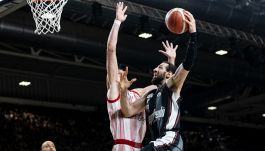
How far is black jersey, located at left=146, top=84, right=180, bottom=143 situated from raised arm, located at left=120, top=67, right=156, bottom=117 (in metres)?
0.20

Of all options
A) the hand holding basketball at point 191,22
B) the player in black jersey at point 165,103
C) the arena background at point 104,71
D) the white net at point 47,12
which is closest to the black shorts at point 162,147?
the player in black jersey at point 165,103

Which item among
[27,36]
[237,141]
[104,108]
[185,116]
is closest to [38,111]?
[104,108]

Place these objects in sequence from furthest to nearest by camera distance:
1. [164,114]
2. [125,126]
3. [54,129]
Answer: [54,129] → [125,126] → [164,114]

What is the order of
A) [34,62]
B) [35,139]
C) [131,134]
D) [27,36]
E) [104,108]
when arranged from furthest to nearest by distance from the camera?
[104,108], [35,139], [34,62], [27,36], [131,134]

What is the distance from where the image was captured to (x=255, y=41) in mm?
14625

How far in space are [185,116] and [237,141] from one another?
353 cm

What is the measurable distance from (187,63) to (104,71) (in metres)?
13.5

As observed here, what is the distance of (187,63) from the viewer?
16.1 ft

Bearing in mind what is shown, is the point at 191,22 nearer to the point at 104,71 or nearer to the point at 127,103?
the point at 127,103

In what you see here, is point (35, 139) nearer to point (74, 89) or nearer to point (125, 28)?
point (74, 89)

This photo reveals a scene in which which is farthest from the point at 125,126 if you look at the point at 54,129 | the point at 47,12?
the point at 54,129

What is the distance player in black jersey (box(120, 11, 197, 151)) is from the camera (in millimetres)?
4895

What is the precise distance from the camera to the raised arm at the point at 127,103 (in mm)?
5160

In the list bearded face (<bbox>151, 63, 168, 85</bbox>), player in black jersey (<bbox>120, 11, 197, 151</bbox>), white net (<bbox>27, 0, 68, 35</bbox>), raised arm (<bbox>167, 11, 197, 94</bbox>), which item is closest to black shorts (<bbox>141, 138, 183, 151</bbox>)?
player in black jersey (<bbox>120, 11, 197, 151</bbox>)
